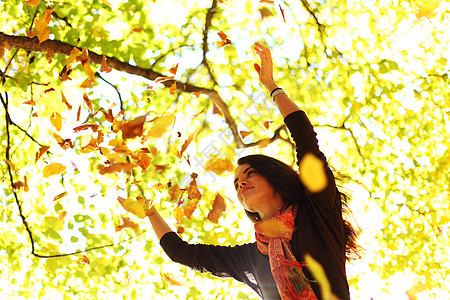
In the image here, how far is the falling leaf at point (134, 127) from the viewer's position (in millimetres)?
2973

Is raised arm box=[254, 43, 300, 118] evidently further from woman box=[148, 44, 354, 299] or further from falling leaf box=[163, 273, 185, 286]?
falling leaf box=[163, 273, 185, 286]

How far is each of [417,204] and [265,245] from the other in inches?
78.3

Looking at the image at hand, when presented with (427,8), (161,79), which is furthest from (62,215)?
(427,8)

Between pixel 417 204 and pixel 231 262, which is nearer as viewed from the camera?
pixel 231 262

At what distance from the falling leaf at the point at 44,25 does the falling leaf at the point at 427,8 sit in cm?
280

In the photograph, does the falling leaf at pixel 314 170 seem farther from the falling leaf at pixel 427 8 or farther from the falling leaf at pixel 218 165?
→ the falling leaf at pixel 427 8

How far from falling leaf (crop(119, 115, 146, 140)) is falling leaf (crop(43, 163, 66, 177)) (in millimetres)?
626

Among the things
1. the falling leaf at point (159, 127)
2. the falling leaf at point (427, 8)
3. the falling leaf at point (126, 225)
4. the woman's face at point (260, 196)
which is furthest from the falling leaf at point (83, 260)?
the falling leaf at point (427, 8)

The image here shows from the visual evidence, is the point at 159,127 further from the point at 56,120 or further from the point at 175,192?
the point at 56,120

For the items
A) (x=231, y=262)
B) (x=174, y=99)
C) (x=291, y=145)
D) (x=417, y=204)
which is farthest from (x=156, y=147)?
(x=417, y=204)

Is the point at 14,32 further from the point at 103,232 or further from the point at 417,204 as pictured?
the point at 417,204

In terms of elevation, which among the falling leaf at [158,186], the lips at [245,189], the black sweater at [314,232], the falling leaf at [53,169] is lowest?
the black sweater at [314,232]

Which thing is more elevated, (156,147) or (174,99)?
(174,99)

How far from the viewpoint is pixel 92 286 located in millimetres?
3404
